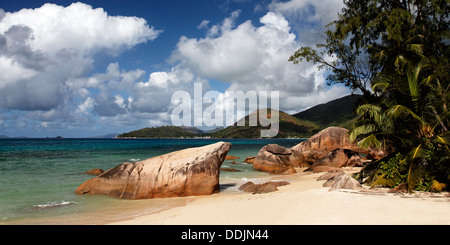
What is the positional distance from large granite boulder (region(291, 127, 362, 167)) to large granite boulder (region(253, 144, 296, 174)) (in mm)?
1475

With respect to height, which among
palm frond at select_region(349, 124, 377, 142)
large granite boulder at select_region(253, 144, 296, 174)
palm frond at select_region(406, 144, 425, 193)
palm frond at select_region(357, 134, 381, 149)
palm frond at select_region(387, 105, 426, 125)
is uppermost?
palm frond at select_region(387, 105, 426, 125)

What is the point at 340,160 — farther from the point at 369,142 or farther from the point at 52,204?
the point at 52,204

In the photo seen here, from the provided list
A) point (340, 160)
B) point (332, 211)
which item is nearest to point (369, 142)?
point (332, 211)

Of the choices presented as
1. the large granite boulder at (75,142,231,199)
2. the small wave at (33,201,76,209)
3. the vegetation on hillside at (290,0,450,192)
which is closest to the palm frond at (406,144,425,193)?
the vegetation on hillside at (290,0,450,192)

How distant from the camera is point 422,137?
10219 mm

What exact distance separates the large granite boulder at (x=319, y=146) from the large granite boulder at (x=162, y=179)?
52.6 feet

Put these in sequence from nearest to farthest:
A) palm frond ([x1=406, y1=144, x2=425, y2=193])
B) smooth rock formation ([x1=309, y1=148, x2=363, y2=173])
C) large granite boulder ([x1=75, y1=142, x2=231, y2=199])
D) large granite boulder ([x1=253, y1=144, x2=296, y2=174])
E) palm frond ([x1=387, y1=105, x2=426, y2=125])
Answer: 1. palm frond ([x1=406, y1=144, x2=425, y2=193])
2. palm frond ([x1=387, y1=105, x2=426, y2=125])
3. large granite boulder ([x1=75, y1=142, x2=231, y2=199])
4. smooth rock formation ([x1=309, y1=148, x2=363, y2=173])
5. large granite boulder ([x1=253, y1=144, x2=296, y2=174])

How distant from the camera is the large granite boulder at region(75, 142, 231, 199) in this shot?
12164 mm

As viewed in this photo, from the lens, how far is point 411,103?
10.2m

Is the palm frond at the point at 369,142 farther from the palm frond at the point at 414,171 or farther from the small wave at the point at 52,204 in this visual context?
the small wave at the point at 52,204

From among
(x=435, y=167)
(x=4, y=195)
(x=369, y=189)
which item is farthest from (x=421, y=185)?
(x=4, y=195)

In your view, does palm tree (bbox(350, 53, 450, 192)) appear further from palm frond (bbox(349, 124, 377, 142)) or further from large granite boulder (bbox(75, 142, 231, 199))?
large granite boulder (bbox(75, 142, 231, 199))

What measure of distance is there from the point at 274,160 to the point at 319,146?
619 centimetres
